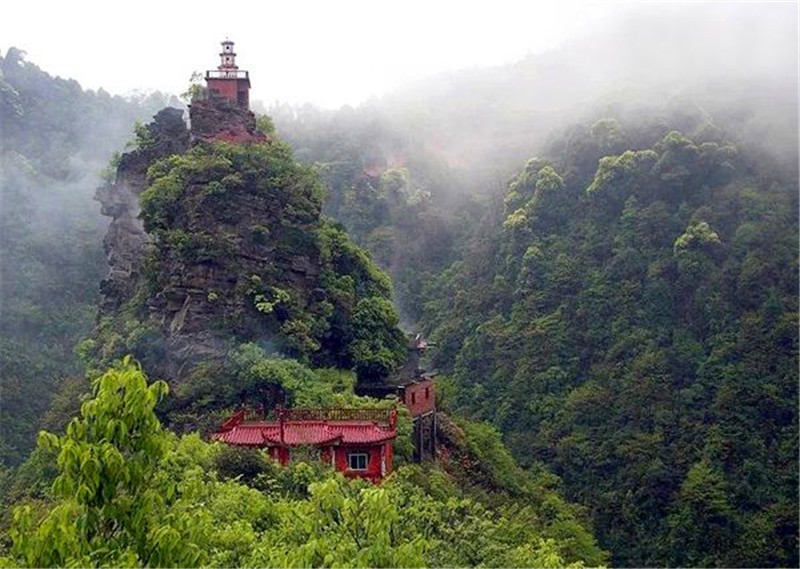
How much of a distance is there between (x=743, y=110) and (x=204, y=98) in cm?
Answer: 2849

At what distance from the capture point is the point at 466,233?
61219 mm

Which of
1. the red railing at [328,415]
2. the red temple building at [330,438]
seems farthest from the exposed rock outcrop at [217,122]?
the red temple building at [330,438]

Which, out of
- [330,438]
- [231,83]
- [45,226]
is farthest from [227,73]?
[45,226]

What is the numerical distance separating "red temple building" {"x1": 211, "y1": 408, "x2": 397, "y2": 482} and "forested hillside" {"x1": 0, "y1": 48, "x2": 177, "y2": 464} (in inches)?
693

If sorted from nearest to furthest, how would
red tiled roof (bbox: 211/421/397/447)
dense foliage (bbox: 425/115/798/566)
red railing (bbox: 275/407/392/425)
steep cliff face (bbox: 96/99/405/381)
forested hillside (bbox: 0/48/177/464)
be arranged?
red tiled roof (bbox: 211/421/397/447), red railing (bbox: 275/407/392/425), steep cliff face (bbox: 96/99/405/381), dense foliage (bbox: 425/115/798/566), forested hillside (bbox: 0/48/177/464)

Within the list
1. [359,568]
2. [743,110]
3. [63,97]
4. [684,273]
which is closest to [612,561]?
[684,273]

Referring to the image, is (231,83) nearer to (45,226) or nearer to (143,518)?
(143,518)

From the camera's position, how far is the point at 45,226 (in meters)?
58.1

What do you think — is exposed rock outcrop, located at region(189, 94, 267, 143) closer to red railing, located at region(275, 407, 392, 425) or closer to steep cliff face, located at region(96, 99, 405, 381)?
steep cliff face, located at region(96, 99, 405, 381)

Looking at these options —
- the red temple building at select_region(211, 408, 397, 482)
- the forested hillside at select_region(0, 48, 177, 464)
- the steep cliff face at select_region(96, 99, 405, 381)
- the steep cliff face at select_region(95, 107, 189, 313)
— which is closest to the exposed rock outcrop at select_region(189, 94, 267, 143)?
the steep cliff face at select_region(96, 99, 405, 381)

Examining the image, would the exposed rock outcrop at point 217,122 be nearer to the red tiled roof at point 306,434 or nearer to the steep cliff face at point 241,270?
the steep cliff face at point 241,270

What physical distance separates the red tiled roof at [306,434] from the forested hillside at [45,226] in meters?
17.5

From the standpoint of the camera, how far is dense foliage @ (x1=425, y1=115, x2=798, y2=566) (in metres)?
37.5

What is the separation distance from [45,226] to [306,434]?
38.7 meters
